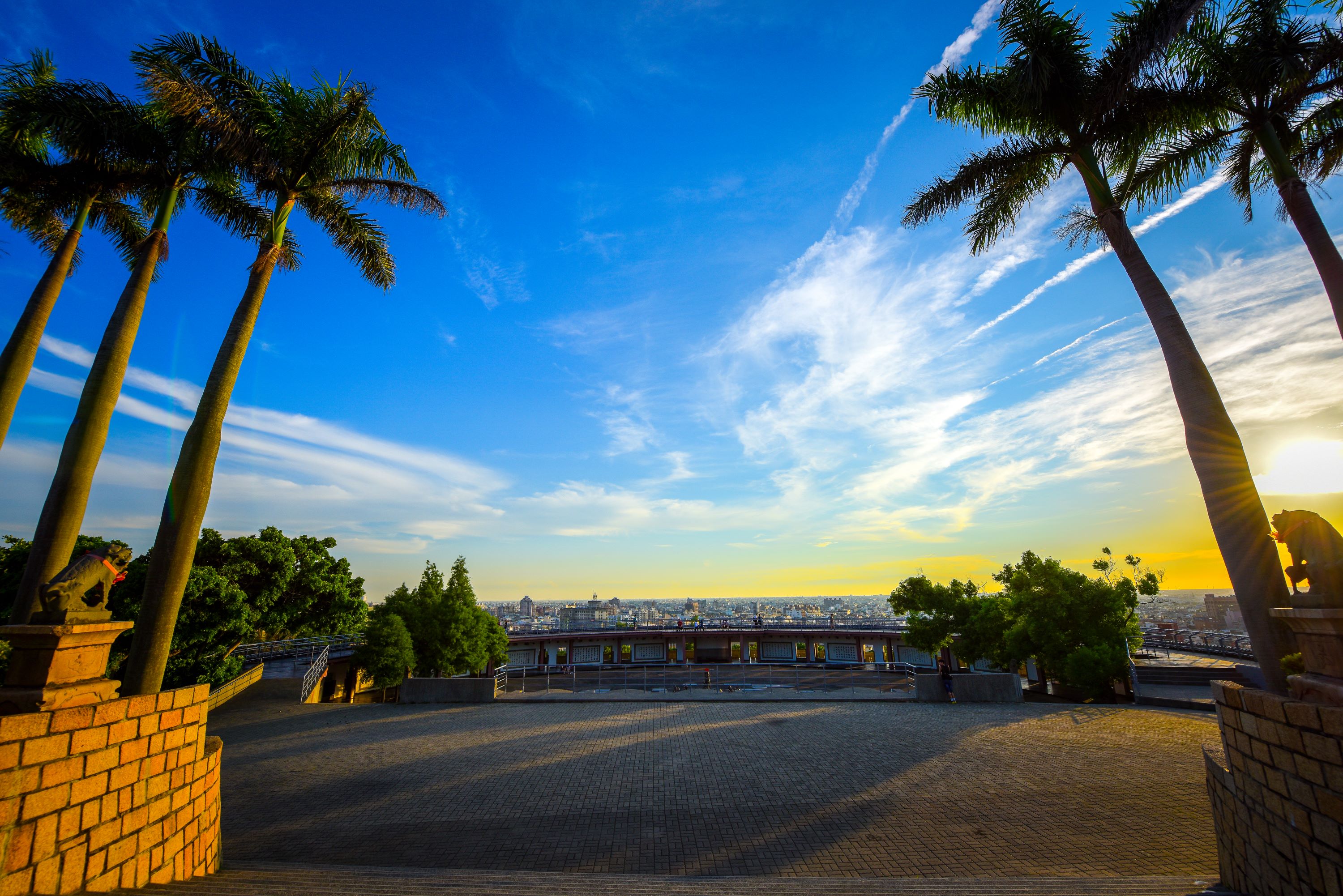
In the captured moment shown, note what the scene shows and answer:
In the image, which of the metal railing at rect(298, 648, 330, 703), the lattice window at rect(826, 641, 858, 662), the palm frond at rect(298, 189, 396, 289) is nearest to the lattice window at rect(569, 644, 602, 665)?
the lattice window at rect(826, 641, 858, 662)

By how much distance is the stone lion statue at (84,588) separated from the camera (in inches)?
216

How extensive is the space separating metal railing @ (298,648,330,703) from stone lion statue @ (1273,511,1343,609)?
2496 cm

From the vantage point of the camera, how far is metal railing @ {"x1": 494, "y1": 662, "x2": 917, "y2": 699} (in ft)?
71.8

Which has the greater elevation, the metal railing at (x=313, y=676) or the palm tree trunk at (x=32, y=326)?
the palm tree trunk at (x=32, y=326)

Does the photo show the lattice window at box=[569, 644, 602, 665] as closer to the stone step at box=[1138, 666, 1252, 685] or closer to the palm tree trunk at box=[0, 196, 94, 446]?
the stone step at box=[1138, 666, 1252, 685]

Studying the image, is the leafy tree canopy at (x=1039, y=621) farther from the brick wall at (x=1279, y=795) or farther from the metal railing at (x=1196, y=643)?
the brick wall at (x=1279, y=795)

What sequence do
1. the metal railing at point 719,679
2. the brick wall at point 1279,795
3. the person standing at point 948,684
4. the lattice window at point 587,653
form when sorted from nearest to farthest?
the brick wall at point 1279,795 < the person standing at point 948,684 < the metal railing at point 719,679 < the lattice window at point 587,653

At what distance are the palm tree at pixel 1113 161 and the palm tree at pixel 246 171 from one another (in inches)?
503

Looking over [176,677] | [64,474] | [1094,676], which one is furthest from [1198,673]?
[176,677]

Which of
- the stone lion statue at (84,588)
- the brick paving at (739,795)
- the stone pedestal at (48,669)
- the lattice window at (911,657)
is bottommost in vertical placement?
the lattice window at (911,657)

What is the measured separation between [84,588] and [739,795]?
9557 mm

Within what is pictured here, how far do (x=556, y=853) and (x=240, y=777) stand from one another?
8148 mm

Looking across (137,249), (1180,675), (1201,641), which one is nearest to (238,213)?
(137,249)

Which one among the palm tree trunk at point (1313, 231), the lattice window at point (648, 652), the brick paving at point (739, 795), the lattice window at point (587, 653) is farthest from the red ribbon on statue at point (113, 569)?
the lattice window at point (648, 652)
